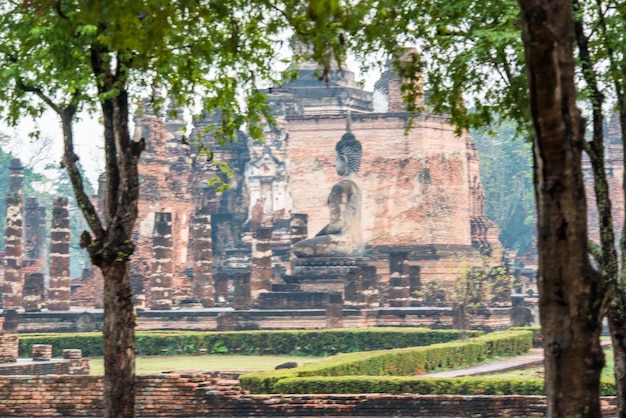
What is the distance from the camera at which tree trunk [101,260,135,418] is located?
452 inches

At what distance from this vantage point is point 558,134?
6.96 metres

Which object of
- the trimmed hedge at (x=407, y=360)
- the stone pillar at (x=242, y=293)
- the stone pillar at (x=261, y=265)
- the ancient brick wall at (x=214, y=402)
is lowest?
the ancient brick wall at (x=214, y=402)

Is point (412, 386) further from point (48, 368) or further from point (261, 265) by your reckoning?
point (261, 265)

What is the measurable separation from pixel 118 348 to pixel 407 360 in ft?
35.9

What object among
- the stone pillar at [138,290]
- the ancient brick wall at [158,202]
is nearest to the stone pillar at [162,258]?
the stone pillar at [138,290]

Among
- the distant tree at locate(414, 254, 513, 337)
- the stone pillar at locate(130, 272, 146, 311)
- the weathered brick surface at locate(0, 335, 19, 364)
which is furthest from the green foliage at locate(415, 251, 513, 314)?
the weathered brick surface at locate(0, 335, 19, 364)

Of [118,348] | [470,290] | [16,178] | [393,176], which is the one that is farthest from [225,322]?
[118,348]

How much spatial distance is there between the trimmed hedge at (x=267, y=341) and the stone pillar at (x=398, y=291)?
8.20 metres

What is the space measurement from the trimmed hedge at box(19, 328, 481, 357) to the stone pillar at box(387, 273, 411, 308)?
26.9 ft

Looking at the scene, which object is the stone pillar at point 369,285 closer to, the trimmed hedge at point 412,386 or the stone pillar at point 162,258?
the stone pillar at point 162,258

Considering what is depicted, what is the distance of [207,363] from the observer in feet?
83.6

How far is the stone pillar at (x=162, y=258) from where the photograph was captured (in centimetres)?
3604

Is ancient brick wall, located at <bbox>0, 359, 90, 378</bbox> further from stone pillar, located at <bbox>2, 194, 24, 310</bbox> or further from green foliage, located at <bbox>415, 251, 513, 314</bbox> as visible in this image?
stone pillar, located at <bbox>2, 194, 24, 310</bbox>

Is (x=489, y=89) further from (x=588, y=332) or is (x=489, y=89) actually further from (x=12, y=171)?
(x=12, y=171)
